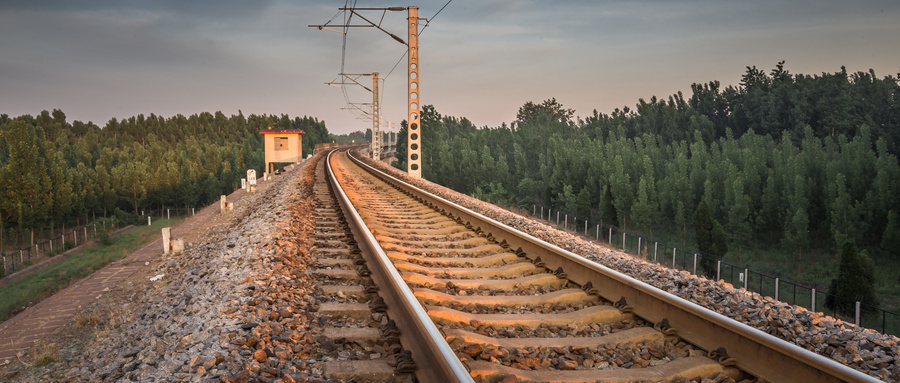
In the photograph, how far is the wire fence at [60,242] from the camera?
43.8m

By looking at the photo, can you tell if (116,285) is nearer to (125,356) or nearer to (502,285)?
(125,356)

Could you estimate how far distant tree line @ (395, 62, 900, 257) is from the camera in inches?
1762

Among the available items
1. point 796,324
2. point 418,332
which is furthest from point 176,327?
point 796,324

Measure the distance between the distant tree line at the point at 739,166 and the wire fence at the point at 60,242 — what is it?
37474mm

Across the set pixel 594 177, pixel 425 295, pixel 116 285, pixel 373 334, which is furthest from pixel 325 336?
pixel 594 177

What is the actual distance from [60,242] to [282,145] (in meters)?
32.9

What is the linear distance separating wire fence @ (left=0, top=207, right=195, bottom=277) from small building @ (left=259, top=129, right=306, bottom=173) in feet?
58.0

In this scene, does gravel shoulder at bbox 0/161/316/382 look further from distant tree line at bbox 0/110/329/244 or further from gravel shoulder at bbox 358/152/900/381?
distant tree line at bbox 0/110/329/244

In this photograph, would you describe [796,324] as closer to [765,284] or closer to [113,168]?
[765,284]

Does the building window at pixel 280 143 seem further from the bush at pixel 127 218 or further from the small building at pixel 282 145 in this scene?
the bush at pixel 127 218

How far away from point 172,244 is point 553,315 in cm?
1060

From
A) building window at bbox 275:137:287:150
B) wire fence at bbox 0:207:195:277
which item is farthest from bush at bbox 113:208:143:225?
building window at bbox 275:137:287:150

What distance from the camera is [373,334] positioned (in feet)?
13.1

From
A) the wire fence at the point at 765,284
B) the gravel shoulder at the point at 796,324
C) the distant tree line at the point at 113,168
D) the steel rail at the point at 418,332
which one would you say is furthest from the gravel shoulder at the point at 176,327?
the distant tree line at the point at 113,168
